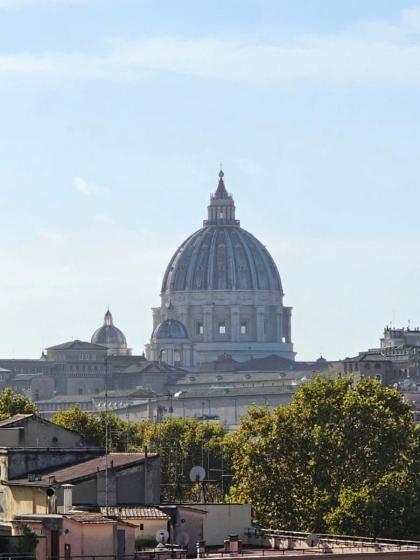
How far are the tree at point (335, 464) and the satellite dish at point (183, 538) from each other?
64.3ft

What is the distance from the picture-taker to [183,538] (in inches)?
2295

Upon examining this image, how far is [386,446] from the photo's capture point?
86000 mm

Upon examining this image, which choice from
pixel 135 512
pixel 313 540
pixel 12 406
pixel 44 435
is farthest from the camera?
pixel 12 406

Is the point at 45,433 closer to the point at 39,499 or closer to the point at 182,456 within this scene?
the point at 39,499

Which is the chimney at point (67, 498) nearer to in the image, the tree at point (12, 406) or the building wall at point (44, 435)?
the building wall at point (44, 435)

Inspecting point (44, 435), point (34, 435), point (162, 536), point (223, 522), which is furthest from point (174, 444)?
point (162, 536)

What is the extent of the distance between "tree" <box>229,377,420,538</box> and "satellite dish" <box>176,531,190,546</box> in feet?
64.3

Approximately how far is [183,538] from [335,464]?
2640 cm

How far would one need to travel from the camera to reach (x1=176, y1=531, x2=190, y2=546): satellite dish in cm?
5791

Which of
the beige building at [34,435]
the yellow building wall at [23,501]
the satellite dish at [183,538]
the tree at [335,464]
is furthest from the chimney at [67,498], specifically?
the tree at [335,464]

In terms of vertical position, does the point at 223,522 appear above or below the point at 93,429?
below

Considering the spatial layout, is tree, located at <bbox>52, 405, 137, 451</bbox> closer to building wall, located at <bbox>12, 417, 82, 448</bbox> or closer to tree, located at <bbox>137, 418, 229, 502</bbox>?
tree, located at <bbox>137, 418, 229, 502</bbox>

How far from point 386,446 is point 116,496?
2522cm

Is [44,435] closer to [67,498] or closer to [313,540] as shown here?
[67,498]
